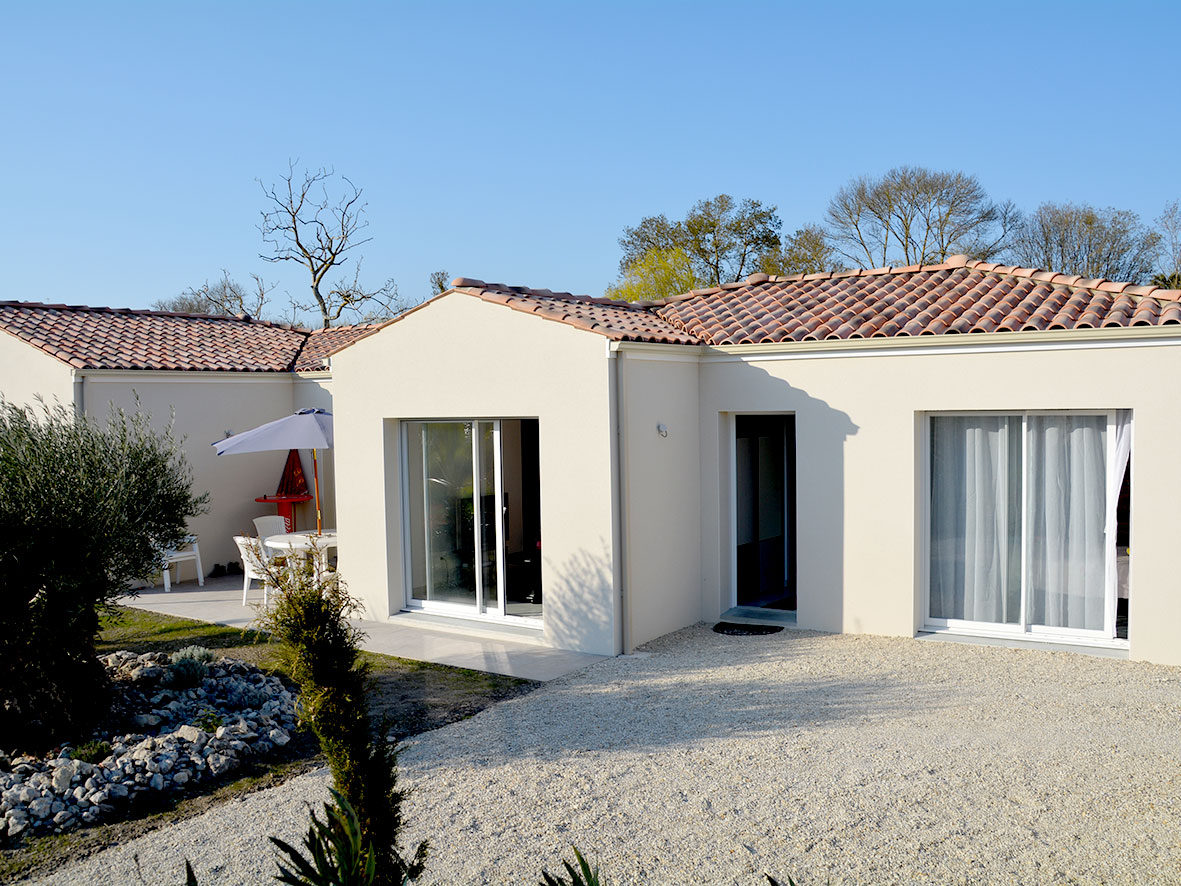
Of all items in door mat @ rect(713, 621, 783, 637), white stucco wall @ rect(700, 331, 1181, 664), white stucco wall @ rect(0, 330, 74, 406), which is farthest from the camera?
white stucco wall @ rect(0, 330, 74, 406)

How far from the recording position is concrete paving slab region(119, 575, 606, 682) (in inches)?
429

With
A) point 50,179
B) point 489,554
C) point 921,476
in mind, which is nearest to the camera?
point 921,476

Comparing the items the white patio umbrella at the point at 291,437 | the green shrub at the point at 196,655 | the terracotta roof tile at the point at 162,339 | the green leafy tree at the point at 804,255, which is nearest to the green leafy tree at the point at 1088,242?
the green leafy tree at the point at 804,255

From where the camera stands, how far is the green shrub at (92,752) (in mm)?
7840

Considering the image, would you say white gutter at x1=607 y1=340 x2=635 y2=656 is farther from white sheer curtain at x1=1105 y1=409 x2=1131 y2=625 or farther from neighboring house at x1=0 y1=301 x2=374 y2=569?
neighboring house at x1=0 y1=301 x2=374 y2=569

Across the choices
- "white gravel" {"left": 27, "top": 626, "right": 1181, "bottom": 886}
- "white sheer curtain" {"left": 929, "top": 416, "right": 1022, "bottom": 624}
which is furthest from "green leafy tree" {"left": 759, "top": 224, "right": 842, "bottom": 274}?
"white gravel" {"left": 27, "top": 626, "right": 1181, "bottom": 886}

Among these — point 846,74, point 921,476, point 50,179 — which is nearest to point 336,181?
point 50,179

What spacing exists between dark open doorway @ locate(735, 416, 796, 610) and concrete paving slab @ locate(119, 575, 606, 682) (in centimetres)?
349

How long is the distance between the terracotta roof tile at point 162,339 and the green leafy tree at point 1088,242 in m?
31.9

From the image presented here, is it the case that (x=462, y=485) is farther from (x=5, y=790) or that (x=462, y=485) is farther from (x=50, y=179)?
(x=50, y=179)

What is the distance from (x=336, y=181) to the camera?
42.1 m

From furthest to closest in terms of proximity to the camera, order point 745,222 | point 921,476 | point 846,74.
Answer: point 745,222
point 846,74
point 921,476

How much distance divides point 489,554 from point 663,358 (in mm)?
3557

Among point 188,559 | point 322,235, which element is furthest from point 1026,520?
point 322,235
